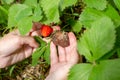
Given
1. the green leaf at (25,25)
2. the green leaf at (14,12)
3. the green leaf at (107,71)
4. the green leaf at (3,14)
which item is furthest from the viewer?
the green leaf at (3,14)

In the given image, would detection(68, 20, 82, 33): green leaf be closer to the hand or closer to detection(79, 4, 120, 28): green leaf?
the hand

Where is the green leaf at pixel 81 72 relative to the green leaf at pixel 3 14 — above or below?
below

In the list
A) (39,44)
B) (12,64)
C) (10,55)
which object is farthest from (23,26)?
(12,64)

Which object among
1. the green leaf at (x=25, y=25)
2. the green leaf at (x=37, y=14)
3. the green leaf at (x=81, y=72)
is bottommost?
the green leaf at (x=81, y=72)

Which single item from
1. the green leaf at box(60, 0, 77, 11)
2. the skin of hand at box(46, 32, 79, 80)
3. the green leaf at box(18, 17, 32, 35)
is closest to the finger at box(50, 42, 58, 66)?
the skin of hand at box(46, 32, 79, 80)

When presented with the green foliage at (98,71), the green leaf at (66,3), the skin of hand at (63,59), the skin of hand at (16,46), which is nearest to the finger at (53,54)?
the skin of hand at (63,59)

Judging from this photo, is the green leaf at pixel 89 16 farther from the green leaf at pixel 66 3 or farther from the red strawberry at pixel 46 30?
the red strawberry at pixel 46 30

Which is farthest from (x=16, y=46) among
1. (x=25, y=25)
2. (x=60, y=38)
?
(x=60, y=38)

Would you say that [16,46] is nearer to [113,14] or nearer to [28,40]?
[28,40]
